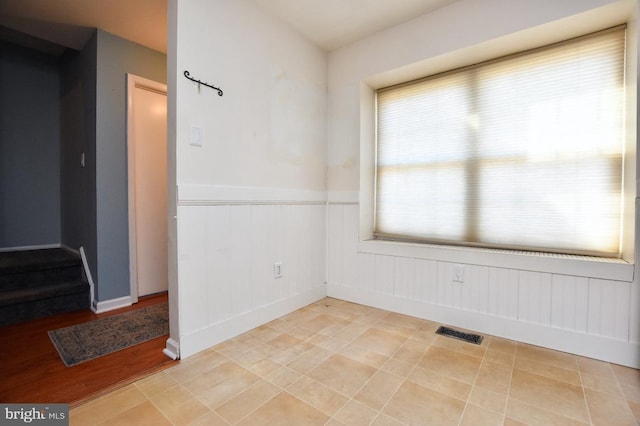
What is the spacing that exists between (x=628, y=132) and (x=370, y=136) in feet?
5.74

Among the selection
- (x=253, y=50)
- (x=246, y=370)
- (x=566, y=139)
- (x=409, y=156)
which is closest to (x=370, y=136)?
(x=409, y=156)

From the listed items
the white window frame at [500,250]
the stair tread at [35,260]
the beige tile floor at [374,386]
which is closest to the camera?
the beige tile floor at [374,386]

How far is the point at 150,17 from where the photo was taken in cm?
234

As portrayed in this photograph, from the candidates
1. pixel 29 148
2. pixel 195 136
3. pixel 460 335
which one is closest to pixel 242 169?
pixel 195 136

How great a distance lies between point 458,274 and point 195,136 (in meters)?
2.10

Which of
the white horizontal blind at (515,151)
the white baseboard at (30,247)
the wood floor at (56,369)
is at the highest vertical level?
the white horizontal blind at (515,151)

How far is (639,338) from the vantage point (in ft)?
5.50

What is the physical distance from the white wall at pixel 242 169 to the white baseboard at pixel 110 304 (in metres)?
1.26

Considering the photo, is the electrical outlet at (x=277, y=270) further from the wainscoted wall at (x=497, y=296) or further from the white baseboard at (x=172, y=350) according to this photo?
the white baseboard at (x=172, y=350)

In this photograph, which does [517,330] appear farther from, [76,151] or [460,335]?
[76,151]

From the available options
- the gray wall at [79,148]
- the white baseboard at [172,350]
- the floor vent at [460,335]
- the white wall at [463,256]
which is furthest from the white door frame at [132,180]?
the floor vent at [460,335]

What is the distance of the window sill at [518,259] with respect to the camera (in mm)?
1746

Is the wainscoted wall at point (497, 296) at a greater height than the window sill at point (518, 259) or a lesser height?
lesser

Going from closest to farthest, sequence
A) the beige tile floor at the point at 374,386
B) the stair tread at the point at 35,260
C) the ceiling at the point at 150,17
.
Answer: the beige tile floor at the point at 374,386 → the ceiling at the point at 150,17 → the stair tread at the point at 35,260
